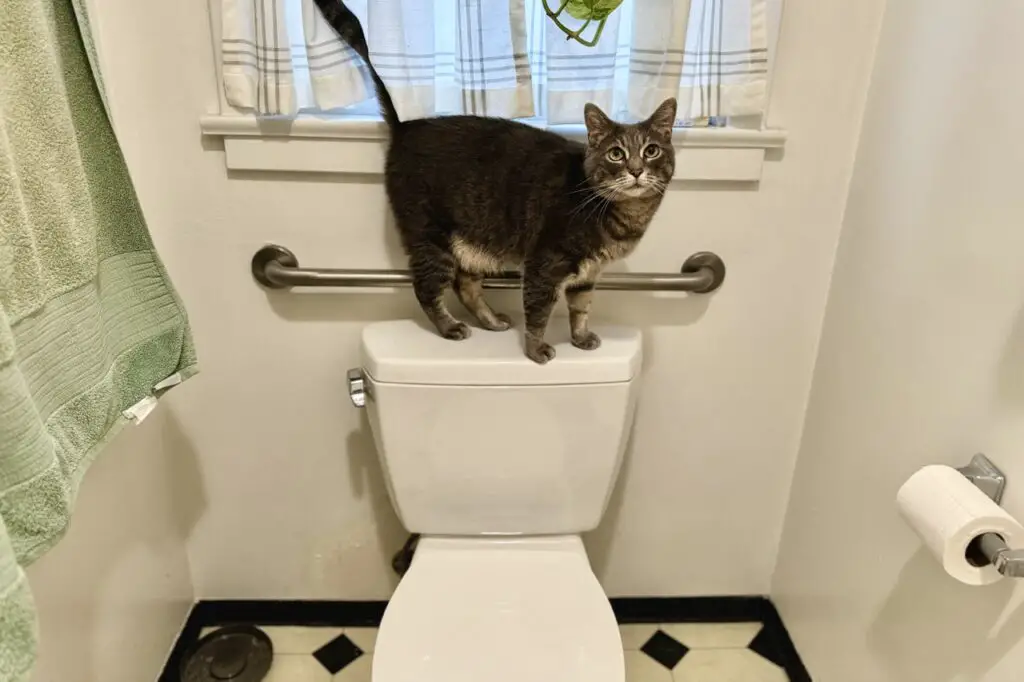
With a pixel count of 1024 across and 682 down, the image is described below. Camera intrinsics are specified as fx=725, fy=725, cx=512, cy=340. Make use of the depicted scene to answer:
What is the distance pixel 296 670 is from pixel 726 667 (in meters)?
0.83

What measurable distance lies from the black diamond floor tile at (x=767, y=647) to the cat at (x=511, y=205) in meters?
0.78

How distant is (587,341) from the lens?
1103mm

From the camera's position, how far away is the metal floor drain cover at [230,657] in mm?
1350

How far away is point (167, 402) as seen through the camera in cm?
127

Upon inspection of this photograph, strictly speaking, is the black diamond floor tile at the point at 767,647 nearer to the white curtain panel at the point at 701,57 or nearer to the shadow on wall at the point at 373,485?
the shadow on wall at the point at 373,485

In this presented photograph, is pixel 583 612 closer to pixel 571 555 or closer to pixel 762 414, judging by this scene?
pixel 571 555

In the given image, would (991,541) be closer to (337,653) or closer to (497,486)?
(497,486)

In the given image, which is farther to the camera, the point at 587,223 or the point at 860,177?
the point at 860,177

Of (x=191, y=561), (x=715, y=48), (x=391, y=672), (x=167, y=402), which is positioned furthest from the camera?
(x=191, y=561)

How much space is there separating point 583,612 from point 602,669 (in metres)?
0.10

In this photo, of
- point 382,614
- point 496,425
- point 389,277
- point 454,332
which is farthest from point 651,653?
point 389,277

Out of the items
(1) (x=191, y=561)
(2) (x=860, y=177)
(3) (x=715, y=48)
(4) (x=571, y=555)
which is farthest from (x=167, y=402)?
(2) (x=860, y=177)

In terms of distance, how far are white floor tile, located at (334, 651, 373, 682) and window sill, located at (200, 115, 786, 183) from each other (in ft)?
3.03

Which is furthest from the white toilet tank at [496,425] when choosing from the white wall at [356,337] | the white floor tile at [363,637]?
the white floor tile at [363,637]
